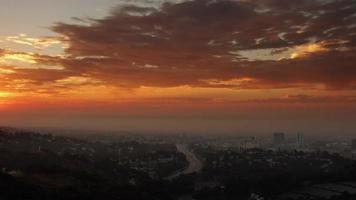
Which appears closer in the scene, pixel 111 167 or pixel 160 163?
pixel 111 167

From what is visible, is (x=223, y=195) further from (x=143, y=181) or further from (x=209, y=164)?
(x=209, y=164)

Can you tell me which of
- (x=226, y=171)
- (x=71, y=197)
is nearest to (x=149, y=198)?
(x=71, y=197)

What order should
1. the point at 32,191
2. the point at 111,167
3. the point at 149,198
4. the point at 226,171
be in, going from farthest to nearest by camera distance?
the point at 226,171
the point at 111,167
the point at 149,198
the point at 32,191

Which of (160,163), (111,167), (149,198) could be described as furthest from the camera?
(160,163)

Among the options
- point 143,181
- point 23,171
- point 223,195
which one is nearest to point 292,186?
point 223,195

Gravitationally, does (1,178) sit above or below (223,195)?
above

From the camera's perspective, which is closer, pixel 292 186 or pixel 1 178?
pixel 1 178

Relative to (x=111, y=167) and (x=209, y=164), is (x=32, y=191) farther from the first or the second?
(x=209, y=164)

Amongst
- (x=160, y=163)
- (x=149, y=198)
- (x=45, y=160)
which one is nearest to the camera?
(x=149, y=198)

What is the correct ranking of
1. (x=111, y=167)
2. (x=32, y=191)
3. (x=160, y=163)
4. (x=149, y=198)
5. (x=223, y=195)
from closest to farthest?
1. (x=32, y=191)
2. (x=149, y=198)
3. (x=223, y=195)
4. (x=111, y=167)
5. (x=160, y=163)
